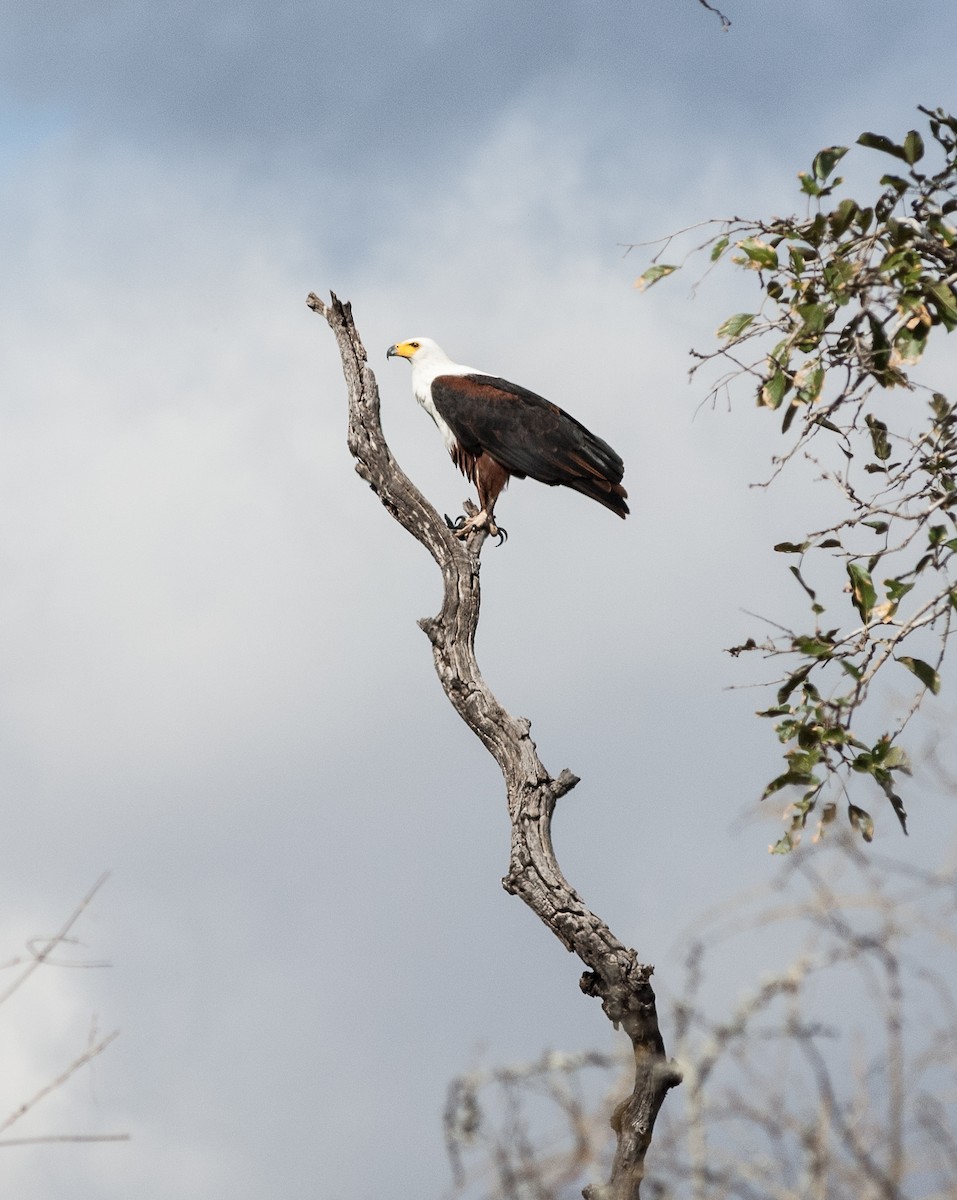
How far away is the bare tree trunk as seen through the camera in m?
6.29

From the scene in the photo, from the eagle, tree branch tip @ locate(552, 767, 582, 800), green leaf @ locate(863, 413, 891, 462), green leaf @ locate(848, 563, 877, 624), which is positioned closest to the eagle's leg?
the eagle

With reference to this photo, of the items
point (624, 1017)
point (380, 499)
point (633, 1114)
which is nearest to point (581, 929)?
point (624, 1017)

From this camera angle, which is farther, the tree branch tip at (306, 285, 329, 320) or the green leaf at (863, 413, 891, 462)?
the tree branch tip at (306, 285, 329, 320)

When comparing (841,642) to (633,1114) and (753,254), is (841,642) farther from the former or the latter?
(633,1114)

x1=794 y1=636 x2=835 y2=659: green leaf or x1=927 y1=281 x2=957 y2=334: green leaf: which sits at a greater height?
x1=927 y1=281 x2=957 y2=334: green leaf

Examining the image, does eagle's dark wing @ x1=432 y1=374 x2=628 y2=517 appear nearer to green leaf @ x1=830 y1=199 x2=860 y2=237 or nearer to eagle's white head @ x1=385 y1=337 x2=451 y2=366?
eagle's white head @ x1=385 y1=337 x2=451 y2=366

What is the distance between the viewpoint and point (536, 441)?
351 inches

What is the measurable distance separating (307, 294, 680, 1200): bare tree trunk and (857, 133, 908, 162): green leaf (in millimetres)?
3344

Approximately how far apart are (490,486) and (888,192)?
4039mm

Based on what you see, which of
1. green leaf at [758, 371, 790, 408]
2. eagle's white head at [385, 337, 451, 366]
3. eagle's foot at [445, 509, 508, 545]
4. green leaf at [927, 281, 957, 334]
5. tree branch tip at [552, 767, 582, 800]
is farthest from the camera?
eagle's white head at [385, 337, 451, 366]

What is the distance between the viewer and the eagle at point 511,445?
8.86 m

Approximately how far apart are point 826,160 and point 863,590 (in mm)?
1635

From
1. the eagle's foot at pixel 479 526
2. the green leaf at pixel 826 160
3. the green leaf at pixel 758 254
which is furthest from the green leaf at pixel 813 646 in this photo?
the eagle's foot at pixel 479 526

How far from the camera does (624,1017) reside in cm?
644
